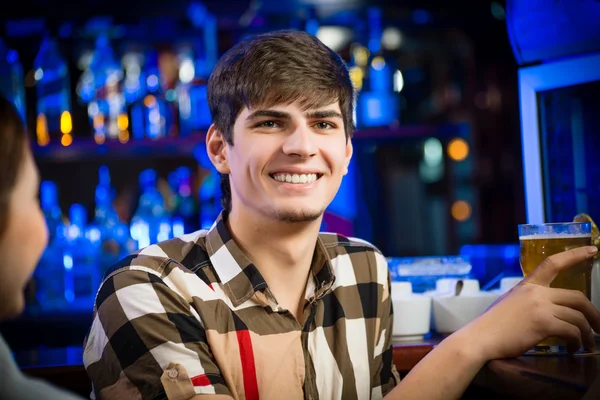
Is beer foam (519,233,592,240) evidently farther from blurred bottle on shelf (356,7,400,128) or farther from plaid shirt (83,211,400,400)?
blurred bottle on shelf (356,7,400,128)

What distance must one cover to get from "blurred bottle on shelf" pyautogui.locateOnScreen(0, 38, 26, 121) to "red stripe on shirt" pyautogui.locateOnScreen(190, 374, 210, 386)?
74.7 inches

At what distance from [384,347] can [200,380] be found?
19.5 inches

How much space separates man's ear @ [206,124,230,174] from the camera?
1641mm

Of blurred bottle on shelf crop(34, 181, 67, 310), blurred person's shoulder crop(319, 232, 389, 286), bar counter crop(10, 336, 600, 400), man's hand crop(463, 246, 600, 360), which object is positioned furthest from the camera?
blurred bottle on shelf crop(34, 181, 67, 310)

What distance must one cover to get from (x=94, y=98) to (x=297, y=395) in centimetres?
191

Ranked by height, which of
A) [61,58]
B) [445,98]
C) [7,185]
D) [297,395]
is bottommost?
[297,395]

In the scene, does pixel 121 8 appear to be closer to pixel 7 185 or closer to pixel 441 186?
pixel 441 186

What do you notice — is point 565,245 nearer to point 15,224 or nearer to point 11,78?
point 15,224

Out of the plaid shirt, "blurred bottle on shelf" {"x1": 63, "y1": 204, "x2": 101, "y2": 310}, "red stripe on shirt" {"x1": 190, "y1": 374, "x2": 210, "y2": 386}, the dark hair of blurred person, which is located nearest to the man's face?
the plaid shirt

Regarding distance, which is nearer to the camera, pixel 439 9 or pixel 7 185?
pixel 7 185

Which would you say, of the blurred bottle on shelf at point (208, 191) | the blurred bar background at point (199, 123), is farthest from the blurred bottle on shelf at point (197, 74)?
the blurred bottle on shelf at point (208, 191)

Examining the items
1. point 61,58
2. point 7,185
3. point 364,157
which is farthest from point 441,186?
point 7,185

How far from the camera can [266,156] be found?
1508 mm

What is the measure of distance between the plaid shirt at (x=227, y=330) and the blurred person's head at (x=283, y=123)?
0.14 metres
